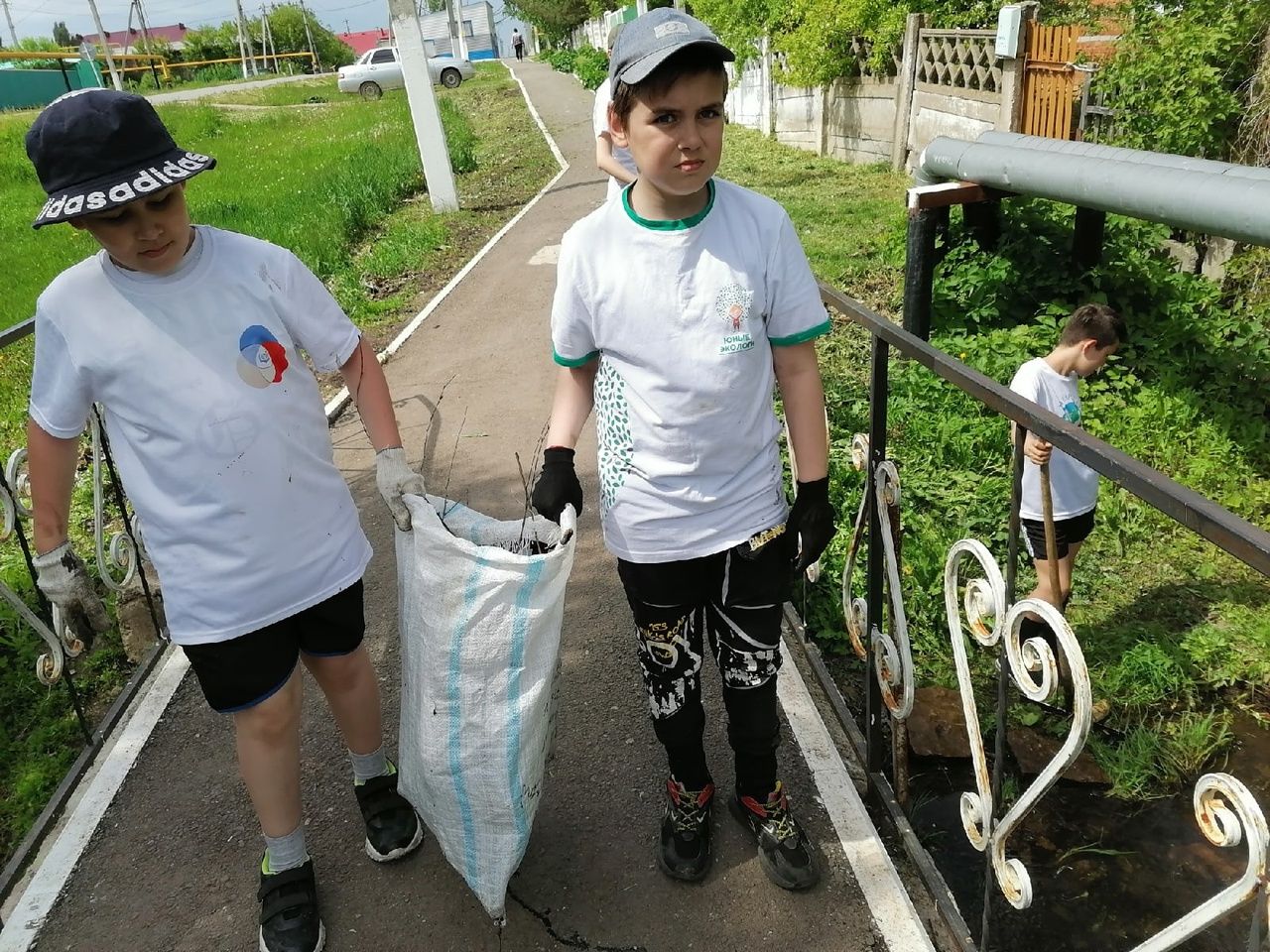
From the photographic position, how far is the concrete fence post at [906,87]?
11.3 meters

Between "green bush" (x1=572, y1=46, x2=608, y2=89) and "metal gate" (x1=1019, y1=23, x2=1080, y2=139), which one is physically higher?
"metal gate" (x1=1019, y1=23, x2=1080, y2=139)

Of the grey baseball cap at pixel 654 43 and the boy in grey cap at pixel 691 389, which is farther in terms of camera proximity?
the boy in grey cap at pixel 691 389

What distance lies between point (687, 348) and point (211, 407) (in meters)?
1.00

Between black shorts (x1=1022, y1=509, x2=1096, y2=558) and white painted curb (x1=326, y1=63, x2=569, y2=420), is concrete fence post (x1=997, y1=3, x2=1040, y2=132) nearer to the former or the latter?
white painted curb (x1=326, y1=63, x2=569, y2=420)

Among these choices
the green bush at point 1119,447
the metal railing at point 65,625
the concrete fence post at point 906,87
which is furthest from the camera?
the concrete fence post at point 906,87

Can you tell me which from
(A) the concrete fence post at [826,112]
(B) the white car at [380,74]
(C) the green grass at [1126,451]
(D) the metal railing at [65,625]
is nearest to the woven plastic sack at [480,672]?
(D) the metal railing at [65,625]

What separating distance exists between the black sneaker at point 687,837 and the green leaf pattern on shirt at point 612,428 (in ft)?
2.67

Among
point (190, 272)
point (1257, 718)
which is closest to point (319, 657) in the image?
point (190, 272)

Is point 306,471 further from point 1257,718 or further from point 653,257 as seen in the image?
point 1257,718

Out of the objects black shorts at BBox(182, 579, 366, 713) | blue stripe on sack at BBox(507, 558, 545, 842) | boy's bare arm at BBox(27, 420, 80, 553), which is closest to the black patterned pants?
blue stripe on sack at BBox(507, 558, 545, 842)

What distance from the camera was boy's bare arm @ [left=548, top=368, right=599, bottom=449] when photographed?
2.19 m

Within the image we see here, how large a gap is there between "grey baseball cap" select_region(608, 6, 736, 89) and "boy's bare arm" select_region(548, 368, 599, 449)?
0.63m

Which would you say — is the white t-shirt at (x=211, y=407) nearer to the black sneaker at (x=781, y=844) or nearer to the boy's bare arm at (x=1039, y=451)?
the black sneaker at (x=781, y=844)

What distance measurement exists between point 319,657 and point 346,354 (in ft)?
2.46
